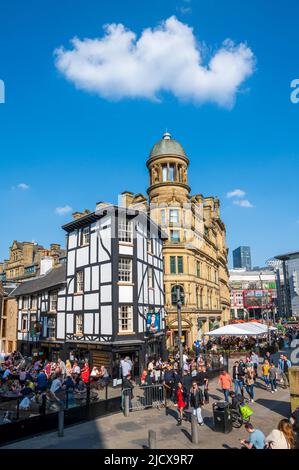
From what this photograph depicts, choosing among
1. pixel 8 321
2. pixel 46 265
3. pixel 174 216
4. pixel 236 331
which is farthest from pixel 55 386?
pixel 46 265

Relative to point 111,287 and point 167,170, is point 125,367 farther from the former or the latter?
point 167,170

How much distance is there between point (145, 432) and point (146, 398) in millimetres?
3303

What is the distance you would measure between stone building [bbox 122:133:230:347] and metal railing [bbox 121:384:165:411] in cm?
1856

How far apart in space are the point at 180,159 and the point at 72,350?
23742 millimetres

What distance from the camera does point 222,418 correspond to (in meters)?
11.5

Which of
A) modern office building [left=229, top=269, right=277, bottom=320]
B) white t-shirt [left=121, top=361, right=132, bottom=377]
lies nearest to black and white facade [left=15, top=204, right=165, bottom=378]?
white t-shirt [left=121, top=361, right=132, bottom=377]

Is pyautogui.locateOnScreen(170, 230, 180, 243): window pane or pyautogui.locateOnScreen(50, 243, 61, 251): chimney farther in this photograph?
pyautogui.locateOnScreen(50, 243, 61, 251): chimney

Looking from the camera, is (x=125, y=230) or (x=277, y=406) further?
(x=125, y=230)

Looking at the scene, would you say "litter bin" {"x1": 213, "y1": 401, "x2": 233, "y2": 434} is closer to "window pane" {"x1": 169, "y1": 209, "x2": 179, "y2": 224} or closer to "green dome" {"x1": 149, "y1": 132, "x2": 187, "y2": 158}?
"window pane" {"x1": 169, "y1": 209, "x2": 179, "y2": 224}

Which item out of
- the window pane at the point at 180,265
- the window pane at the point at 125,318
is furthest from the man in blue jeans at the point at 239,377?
the window pane at the point at 180,265

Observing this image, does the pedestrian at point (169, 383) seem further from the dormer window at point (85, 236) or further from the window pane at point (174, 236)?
the window pane at point (174, 236)

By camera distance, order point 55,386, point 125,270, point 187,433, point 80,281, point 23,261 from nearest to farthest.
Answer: point 187,433
point 55,386
point 125,270
point 80,281
point 23,261

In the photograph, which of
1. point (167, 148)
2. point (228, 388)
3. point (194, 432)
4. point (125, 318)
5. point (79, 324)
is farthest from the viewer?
point (167, 148)

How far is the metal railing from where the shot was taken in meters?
14.7
